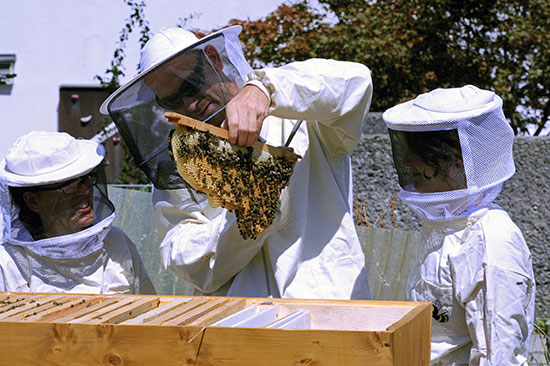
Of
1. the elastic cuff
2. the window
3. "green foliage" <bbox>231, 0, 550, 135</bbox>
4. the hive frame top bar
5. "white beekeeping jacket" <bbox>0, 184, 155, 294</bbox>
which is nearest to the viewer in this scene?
the hive frame top bar

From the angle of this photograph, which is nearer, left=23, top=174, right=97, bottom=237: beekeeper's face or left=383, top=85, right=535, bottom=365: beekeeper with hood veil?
left=383, top=85, right=535, bottom=365: beekeeper with hood veil

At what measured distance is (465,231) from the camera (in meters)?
2.47

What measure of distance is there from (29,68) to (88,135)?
1067mm

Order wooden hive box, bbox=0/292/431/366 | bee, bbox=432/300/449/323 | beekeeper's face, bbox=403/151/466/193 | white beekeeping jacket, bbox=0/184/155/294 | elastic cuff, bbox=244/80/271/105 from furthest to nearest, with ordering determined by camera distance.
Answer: white beekeeping jacket, bbox=0/184/155/294 → beekeeper's face, bbox=403/151/466/193 → bee, bbox=432/300/449/323 → elastic cuff, bbox=244/80/271/105 → wooden hive box, bbox=0/292/431/366

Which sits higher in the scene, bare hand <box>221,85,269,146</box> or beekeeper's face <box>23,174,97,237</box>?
bare hand <box>221,85,269,146</box>

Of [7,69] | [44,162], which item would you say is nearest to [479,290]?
[44,162]

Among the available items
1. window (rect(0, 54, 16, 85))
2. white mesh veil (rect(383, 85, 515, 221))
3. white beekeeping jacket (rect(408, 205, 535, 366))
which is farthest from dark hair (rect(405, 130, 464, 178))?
window (rect(0, 54, 16, 85))

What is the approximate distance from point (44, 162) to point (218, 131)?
1.19 metres

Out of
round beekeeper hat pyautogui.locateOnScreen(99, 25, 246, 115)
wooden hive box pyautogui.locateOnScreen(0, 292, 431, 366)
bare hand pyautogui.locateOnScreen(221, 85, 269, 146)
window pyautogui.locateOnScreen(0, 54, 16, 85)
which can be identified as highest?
window pyautogui.locateOnScreen(0, 54, 16, 85)

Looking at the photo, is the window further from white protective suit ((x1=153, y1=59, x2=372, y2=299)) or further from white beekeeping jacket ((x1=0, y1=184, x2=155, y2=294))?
white protective suit ((x1=153, y1=59, x2=372, y2=299))

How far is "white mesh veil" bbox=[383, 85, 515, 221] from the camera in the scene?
2.51 m

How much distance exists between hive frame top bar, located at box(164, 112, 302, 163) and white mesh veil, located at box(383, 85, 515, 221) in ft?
1.44

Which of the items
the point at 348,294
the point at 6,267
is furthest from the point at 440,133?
the point at 6,267

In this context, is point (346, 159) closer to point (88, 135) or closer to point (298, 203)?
point (298, 203)
